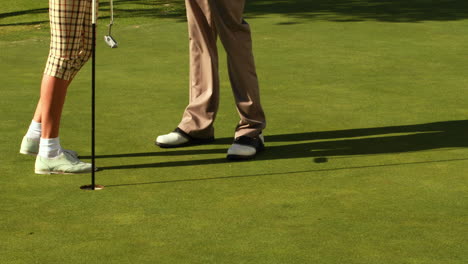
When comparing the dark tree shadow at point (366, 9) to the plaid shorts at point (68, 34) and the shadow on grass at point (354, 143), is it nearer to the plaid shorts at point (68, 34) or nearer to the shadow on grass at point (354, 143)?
the shadow on grass at point (354, 143)

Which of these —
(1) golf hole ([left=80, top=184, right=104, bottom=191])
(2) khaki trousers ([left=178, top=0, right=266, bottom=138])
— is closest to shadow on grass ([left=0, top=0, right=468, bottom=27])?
(2) khaki trousers ([left=178, top=0, right=266, bottom=138])

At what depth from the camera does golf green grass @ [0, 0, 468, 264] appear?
4.65 m

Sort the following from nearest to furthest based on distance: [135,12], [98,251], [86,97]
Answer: [98,251]
[86,97]
[135,12]

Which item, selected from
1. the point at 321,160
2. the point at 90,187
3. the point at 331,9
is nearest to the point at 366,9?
the point at 331,9

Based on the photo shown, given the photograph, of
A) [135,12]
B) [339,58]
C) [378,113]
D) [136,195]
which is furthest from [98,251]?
[135,12]

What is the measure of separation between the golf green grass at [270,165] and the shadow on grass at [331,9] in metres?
1.79

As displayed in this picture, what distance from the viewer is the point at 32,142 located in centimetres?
621

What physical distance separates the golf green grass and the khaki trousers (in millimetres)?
190

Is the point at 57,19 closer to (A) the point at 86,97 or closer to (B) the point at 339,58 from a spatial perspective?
(A) the point at 86,97

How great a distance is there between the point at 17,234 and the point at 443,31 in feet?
25.0

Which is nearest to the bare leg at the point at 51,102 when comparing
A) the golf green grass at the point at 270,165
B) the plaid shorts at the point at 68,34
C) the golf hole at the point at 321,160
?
the plaid shorts at the point at 68,34

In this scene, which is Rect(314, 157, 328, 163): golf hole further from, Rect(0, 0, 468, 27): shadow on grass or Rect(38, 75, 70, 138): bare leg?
Rect(0, 0, 468, 27): shadow on grass

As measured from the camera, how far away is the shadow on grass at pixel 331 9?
1280cm

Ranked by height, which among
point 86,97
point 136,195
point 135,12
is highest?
point 136,195
